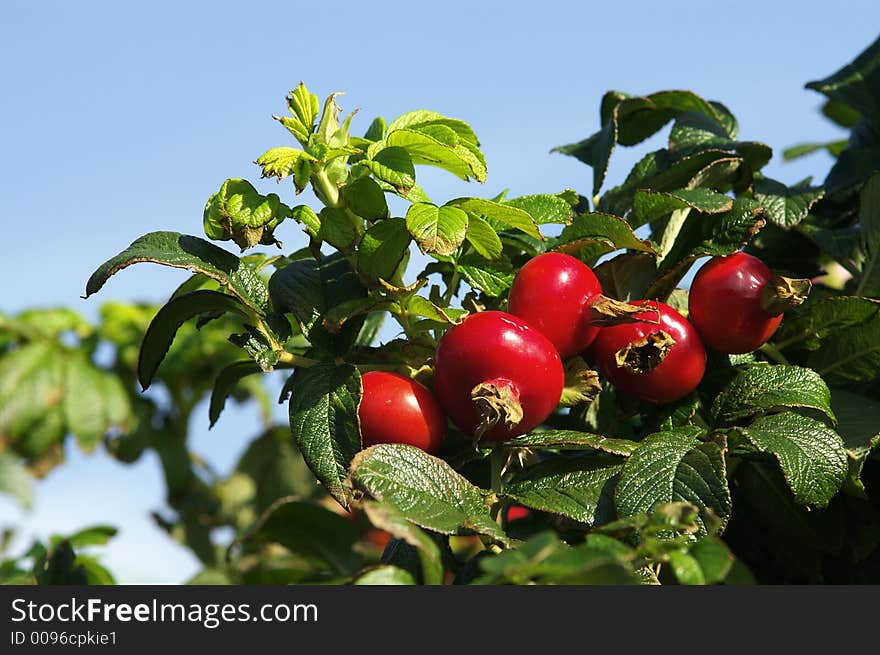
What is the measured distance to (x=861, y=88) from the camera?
1.41m

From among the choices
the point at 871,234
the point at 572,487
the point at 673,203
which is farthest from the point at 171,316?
the point at 871,234

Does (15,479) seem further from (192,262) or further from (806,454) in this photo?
(806,454)

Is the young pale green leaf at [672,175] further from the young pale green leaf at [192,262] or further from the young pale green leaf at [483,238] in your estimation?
the young pale green leaf at [192,262]

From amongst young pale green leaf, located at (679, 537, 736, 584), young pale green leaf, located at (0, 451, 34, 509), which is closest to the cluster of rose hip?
young pale green leaf, located at (679, 537, 736, 584)

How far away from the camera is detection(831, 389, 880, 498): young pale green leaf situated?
95cm

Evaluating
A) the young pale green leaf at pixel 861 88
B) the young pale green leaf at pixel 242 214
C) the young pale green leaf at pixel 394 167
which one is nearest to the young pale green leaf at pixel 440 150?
the young pale green leaf at pixel 394 167

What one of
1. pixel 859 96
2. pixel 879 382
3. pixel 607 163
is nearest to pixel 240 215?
pixel 607 163

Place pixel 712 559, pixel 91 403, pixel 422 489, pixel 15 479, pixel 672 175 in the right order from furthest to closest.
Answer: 1. pixel 15 479
2. pixel 91 403
3. pixel 672 175
4. pixel 422 489
5. pixel 712 559

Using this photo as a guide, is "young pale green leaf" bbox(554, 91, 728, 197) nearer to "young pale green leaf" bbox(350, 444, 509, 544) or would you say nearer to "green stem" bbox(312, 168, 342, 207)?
"green stem" bbox(312, 168, 342, 207)

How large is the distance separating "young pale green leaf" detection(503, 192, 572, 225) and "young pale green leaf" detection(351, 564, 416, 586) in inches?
16.3

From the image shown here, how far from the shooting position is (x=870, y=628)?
0.68 metres

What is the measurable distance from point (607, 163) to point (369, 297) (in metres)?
0.42

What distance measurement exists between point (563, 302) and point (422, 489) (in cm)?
23

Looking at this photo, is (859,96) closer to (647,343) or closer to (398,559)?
(647,343)
